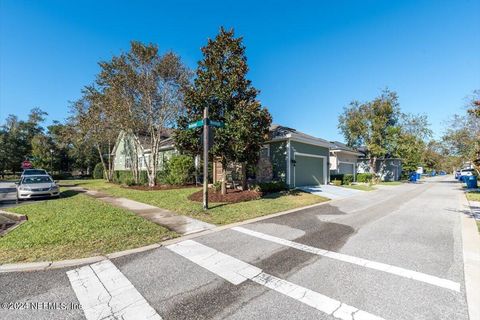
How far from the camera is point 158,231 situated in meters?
6.21

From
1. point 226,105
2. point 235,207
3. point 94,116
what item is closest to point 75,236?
point 235,207

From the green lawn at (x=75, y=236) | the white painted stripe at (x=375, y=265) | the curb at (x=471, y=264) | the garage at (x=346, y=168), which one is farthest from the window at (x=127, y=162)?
the curb at (x=471, y=264)

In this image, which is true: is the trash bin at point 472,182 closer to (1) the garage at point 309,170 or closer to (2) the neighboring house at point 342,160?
(2) the neighboring house at point 342,160

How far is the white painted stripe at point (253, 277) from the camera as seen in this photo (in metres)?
2.88

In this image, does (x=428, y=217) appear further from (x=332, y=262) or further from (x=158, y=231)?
(x=158, y=231)

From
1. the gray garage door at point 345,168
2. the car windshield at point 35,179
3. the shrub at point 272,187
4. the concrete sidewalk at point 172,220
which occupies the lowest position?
the concrete sidewalk at point 172,220

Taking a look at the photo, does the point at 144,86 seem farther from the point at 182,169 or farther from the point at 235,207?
the point at 235,207

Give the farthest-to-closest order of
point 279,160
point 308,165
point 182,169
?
point 308,165, point 182,169, point 279,160

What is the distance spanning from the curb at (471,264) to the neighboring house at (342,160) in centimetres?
1742

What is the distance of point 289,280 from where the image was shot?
144 inches

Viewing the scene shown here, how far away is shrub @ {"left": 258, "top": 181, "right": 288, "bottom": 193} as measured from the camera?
42.5 ft

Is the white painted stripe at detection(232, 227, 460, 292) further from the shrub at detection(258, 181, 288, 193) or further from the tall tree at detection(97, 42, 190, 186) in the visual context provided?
the tall tree at detection(97, 42, 190, 186)

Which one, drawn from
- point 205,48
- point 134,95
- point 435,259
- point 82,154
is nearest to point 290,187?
point 205,48

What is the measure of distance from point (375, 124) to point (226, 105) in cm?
2345
